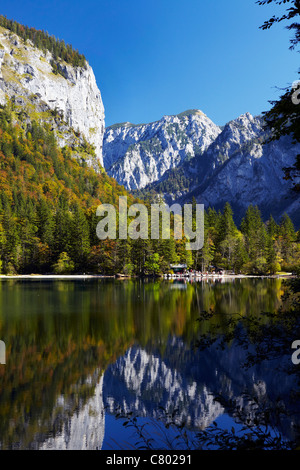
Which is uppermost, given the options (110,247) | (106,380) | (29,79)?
(29,79)

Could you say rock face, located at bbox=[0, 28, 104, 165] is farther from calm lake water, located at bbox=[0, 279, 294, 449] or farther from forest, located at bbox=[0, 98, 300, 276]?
calm lake water, located at bbox=[0, 279, 294, 449]

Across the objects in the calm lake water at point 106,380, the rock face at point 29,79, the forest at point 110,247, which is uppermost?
the rock face at point 29,79

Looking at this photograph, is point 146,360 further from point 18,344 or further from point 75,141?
point 75,141

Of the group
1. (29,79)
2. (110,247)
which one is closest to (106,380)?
(110,247)

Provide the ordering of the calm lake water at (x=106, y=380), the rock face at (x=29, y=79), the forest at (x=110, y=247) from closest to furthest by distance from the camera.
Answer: the calm lake water at (x=106, y=380)
the forest at (x=110, y=247)
the rock face at (x=29, y=79)

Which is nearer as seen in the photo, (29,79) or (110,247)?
(110,247)

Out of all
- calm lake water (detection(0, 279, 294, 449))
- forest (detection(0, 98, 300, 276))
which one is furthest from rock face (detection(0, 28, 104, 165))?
calm lake water (detection(0, 279, 294, 449))

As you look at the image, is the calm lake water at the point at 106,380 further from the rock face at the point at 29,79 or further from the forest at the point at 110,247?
the rock face at the point at 29,79

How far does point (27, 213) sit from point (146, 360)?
288 ft

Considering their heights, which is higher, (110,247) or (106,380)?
(110,247)

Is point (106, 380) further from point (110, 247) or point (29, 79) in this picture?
point (29, 79)

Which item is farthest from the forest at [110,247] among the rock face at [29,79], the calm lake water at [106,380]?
the rock face at [29,79]

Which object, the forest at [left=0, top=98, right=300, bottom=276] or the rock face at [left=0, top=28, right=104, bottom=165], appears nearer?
the forest at [left=0, top=98, right=300, bottom=276]
